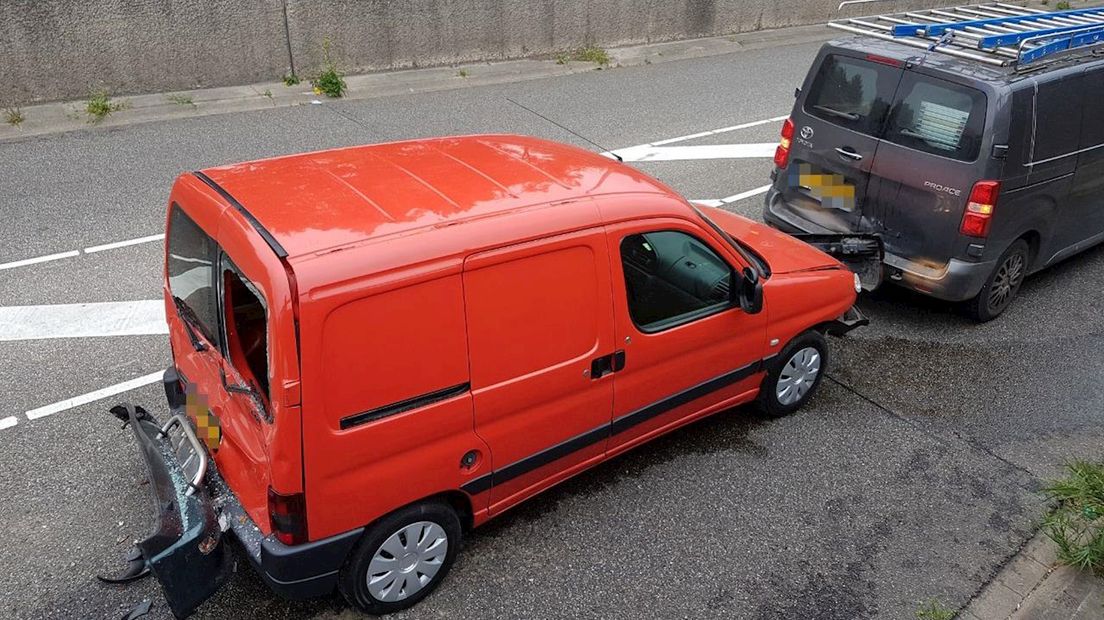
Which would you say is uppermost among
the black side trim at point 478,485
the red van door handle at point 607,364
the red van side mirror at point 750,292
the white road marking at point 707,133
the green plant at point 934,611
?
the red van side mirror at point 750,292

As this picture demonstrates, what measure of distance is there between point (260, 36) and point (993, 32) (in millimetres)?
8813

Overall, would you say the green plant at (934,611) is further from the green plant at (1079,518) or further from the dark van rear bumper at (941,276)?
the dark van rear bumper at (941,276)

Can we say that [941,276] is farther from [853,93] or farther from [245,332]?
[245,332]

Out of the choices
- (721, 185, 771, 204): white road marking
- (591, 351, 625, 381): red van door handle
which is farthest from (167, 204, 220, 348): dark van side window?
(721, 185, 771, 204): white road marking

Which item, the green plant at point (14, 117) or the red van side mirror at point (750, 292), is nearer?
the red van side mirror at point (750, 292)

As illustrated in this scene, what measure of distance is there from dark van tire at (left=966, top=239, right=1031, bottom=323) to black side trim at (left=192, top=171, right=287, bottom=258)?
209 inches

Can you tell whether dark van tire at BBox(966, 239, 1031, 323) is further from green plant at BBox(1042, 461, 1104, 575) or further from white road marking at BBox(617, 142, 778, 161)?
white road marking at BBox(617, 142, 778, 161)

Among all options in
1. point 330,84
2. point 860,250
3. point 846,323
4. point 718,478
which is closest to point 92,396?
point 718,478

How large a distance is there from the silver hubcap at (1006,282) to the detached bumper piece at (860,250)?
101cm

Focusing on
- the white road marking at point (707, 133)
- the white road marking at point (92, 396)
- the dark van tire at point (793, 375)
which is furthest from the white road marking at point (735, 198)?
the white road marking at point (92, 396)

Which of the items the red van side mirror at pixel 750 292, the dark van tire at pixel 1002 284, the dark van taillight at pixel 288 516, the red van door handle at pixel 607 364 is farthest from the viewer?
the dark van tire at pixel 1002 284

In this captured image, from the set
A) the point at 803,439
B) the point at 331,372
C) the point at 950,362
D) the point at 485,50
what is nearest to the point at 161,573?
the point at 331,372

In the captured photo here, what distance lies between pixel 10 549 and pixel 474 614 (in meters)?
2.29

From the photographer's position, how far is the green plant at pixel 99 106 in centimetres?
990
